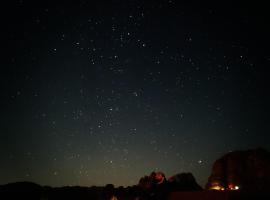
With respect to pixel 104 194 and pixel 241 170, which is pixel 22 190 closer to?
pixel 104 194

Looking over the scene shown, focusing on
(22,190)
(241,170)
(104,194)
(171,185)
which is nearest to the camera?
(104,194)

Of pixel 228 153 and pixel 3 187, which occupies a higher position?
pixel 228 153

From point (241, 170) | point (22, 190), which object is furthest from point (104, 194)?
point (241, 170)

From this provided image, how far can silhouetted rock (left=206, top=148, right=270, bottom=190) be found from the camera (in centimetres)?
3838

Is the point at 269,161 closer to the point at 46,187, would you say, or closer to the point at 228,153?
the point at 228,153

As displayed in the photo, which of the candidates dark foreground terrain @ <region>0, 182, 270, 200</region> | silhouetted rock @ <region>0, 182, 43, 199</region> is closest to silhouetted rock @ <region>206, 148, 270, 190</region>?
dark foreground terrain @ <region>0, 182, 270, 200</region>

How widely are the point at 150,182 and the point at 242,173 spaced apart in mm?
15755

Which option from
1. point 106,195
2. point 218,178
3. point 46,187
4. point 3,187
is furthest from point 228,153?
point 3,187

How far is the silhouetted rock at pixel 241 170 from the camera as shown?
38375 millimetres

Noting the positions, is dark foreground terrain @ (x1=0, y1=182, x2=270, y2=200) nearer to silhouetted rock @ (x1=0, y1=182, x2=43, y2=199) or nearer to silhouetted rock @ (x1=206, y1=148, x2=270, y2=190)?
silhouetted rock @ (x1=0, y1=182, x2=43, y2=199)

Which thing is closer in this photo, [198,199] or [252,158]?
[198,199]

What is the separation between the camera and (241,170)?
135 ft

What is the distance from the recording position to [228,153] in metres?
45.8

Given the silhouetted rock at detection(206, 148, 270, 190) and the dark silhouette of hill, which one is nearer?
the dark silhouette of hill
